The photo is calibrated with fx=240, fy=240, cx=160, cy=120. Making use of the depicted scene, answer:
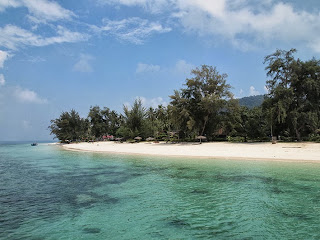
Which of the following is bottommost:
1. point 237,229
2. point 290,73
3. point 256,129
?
point 237,229

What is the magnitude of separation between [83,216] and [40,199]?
9.99 feet

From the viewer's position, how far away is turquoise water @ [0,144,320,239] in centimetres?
602

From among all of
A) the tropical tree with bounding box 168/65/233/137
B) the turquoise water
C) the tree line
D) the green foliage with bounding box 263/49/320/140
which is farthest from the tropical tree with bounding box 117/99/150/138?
the turquoise water

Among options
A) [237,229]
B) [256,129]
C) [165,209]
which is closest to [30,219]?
[165,209]

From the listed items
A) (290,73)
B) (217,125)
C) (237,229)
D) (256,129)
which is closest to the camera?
(237,229)

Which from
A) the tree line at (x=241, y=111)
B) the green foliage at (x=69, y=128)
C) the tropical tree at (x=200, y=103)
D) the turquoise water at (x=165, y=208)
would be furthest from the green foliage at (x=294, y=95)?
the green foliage at (x=69, y=128)

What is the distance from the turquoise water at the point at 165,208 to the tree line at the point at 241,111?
21178 millimetres

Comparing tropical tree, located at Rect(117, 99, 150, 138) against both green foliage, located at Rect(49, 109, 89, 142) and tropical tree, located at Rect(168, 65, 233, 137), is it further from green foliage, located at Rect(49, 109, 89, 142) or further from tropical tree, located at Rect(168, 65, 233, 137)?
green foliage, located at Rect(49, 109, 89, 142)

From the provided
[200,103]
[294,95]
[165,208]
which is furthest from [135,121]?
[165,208]

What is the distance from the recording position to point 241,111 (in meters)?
41.1

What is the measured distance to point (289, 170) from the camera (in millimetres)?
14734

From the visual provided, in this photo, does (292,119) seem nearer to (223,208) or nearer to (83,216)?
(223,208)

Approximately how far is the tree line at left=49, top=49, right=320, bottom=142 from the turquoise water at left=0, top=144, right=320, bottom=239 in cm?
2118

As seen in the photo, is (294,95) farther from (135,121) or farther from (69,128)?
(69,128)
